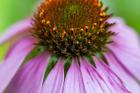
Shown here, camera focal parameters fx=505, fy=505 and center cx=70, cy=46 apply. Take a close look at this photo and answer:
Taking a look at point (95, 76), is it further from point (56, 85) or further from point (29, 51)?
point (29, 51)

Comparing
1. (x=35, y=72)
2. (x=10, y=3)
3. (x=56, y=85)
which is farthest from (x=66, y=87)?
(x=10, y=3)

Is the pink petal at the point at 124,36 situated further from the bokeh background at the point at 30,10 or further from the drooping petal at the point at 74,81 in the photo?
the bokeh background at the point at 30,10

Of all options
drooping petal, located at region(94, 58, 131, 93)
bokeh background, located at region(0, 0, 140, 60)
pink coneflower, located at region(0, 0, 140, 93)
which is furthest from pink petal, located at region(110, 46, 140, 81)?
bokeh background, located at region(0, 0, 140, 60)

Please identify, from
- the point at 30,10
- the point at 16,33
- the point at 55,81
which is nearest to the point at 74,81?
the point at 55,81

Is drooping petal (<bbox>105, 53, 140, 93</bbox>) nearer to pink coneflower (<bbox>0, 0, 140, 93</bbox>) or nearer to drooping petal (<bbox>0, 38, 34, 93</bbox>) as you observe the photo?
pink coneflower (<bbox>0, 0, 140, 93</bbox>)

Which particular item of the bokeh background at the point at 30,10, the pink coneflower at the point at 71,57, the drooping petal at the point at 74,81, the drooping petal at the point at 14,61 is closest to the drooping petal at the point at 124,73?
the pink coneflower at the point at 71,57

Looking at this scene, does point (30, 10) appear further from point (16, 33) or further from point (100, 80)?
point (100, 80)
